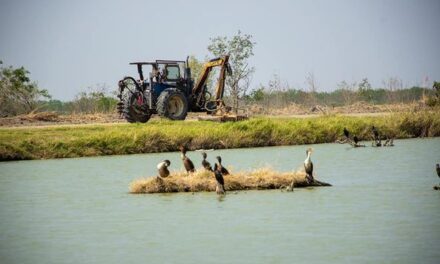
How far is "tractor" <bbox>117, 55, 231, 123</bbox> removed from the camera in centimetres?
4047

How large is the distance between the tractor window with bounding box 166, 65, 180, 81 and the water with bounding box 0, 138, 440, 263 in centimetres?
1188

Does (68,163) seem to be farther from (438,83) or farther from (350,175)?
(438,83)

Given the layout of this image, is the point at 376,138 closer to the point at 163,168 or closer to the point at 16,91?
the point at 163,168

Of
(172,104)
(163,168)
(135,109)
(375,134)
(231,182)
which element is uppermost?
(172,104)

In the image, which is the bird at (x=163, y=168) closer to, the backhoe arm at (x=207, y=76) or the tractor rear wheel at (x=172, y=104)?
the tractor rear wheel at (x=172, y=104)

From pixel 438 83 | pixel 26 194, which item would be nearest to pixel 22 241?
pixel 26 194

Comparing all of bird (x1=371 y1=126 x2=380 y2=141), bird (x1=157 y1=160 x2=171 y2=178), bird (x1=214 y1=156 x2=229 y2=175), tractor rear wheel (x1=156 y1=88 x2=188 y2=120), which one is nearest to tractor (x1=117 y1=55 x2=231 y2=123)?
tractor rear wheel (x1=156 y1=88 x2=188 y2=120)

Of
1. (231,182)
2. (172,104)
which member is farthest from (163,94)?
(231,182)

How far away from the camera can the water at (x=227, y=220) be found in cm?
1656

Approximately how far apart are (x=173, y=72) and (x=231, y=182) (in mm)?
19229

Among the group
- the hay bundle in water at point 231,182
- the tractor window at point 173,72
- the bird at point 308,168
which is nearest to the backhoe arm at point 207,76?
the tractor window at point 173,72

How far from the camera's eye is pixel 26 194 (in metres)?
25.5

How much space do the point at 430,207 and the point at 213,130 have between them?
56.5 feet

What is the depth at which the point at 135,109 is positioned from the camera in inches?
1628
